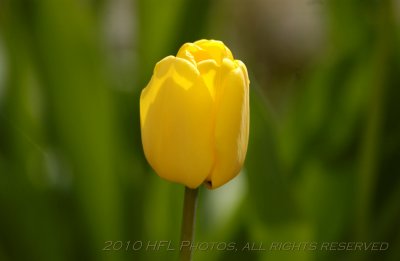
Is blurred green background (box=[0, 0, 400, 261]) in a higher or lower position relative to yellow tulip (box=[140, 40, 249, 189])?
lower

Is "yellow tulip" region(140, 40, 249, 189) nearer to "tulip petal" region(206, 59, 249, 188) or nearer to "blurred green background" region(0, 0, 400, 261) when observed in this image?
"tulip petal" region(206, 59, 249, 188)

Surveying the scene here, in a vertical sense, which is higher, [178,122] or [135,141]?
[178,122]

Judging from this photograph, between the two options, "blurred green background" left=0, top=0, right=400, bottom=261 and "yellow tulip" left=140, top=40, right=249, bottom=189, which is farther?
"blurred green background" left=0, top=0, right=400, bottom=261

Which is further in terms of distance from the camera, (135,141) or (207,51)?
(135,141)

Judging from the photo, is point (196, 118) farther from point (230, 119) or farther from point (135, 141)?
point (135, 141)

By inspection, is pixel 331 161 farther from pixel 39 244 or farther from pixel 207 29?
pixel 39 244

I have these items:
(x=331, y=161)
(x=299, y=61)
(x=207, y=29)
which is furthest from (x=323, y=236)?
(x=299, y=61)

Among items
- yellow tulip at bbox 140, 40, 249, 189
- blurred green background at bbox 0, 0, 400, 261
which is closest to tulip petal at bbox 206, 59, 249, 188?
yellow tulip at bbox 140, 40, 249, 189

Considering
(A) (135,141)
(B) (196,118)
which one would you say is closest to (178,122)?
(B) (196,118)
